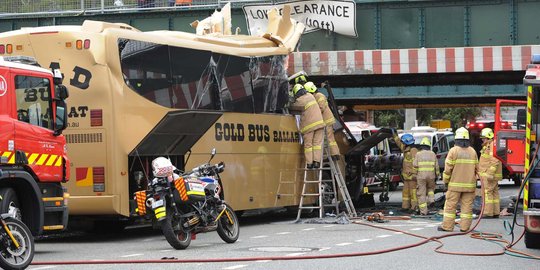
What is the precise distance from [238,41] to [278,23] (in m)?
1.93

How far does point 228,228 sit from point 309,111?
5.61 metres

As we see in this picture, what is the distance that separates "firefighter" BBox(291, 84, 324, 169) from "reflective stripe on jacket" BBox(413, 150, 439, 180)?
2686mm

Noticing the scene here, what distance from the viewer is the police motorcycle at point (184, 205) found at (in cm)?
1341

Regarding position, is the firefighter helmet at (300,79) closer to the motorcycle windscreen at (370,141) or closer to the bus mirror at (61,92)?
the motorcycle windscreen at (370,141)

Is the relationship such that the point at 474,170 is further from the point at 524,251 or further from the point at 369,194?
the point at 369,194

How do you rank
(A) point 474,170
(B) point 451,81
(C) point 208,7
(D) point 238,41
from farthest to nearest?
(B) point 451,81, (C) point 208,7, (D) point 238,41, (A) point 474,170

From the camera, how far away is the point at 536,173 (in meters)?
12.8

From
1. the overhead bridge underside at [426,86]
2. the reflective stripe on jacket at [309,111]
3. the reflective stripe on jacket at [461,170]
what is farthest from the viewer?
the overhead bridge underside at [426,86]

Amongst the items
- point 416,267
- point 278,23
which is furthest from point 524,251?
point 278,23

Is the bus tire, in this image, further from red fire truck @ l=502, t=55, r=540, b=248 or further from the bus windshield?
the bus windshield

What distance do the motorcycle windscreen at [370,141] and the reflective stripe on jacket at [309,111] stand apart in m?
2.51

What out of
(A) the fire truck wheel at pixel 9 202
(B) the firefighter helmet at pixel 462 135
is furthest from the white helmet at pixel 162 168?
(B) the firefighter helmet at pixel 462 135

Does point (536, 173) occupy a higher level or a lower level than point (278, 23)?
lower

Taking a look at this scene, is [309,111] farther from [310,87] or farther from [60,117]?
[60,117]
